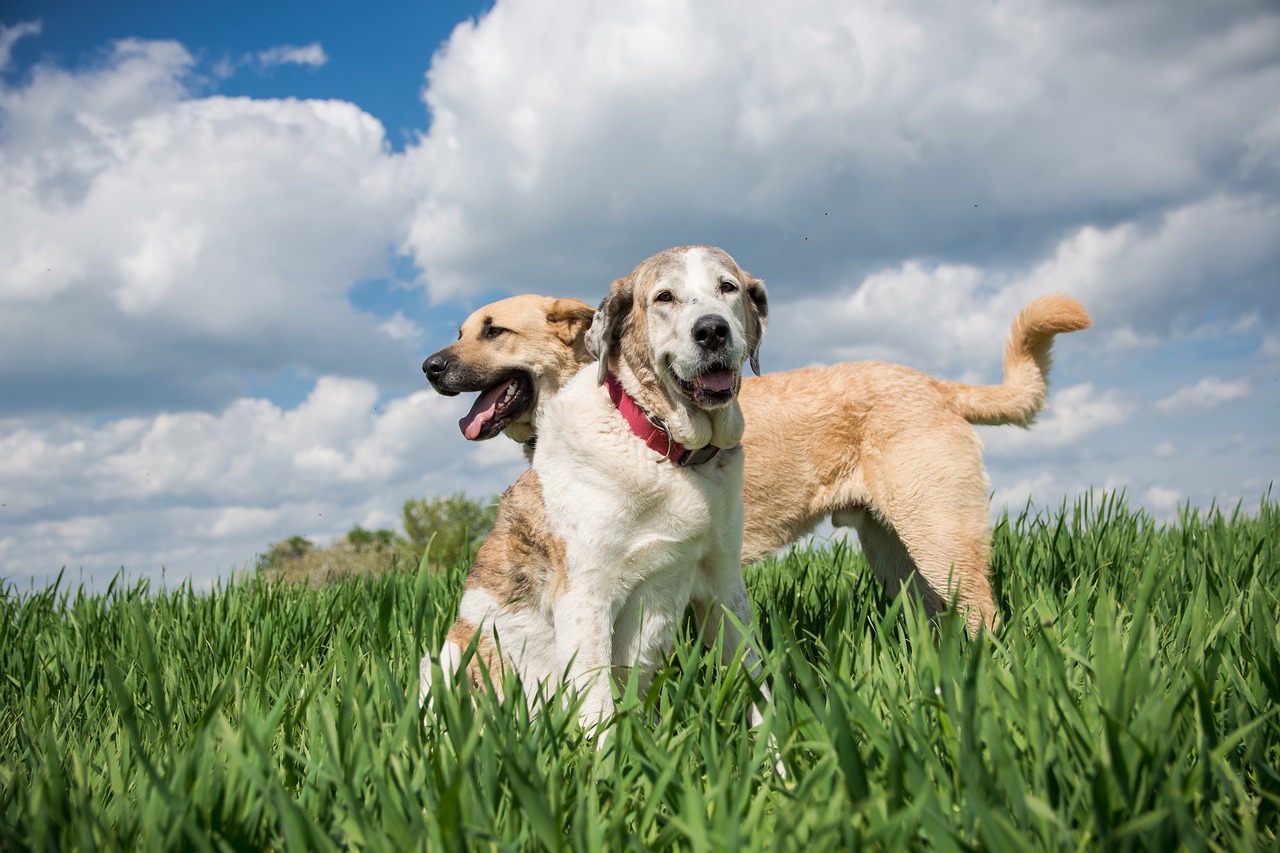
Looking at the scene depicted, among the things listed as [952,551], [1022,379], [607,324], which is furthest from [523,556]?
[1022,379]

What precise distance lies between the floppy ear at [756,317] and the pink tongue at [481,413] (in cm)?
217

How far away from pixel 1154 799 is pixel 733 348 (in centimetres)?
187

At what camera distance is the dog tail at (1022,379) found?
521cm

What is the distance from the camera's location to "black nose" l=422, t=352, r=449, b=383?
215 inches

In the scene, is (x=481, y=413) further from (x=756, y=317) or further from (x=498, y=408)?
(x=756, y=317)

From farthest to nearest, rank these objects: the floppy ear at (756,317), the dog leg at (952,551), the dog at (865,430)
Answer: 1. the dog at (865,430)
2. the dog leg at (952,551)
3. the floppy ear at (756,317)

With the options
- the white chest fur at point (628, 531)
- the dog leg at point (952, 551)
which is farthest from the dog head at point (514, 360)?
the dog leg at point (952, 551)

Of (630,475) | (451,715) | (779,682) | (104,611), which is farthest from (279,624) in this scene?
(779,682)

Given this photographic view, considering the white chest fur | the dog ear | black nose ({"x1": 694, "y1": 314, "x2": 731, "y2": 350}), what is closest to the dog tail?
the dog ear

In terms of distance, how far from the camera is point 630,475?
3.24m

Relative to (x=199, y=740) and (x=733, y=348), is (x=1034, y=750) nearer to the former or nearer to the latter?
(x=733, y=348)

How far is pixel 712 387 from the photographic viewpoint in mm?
3230

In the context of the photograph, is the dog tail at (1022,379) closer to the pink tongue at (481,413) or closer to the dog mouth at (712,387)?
the dog mouth at (712,387)

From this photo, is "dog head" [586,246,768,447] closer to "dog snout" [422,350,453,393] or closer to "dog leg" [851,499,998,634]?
"dog leg" [851,499,998,634]
